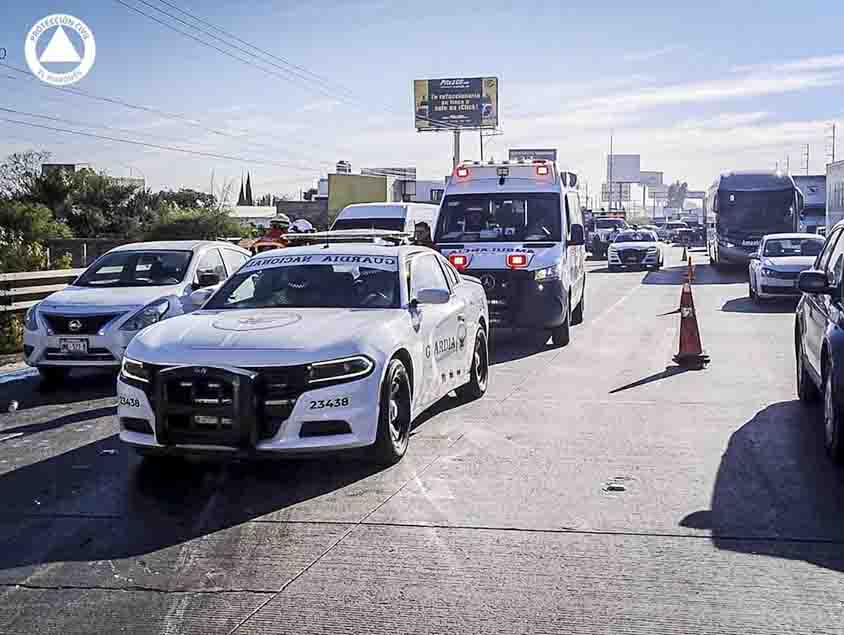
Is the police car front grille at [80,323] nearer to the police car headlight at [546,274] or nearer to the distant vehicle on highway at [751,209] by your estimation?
the police car headlight at [546,274]

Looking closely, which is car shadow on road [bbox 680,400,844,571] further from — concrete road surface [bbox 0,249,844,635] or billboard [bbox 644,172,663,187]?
billboard [bbox 644,172,663,187]

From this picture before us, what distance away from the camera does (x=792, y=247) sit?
2283cm

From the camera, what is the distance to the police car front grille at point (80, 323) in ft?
37.5

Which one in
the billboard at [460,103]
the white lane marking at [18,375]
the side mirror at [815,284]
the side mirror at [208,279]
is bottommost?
the white lane marking at [18,375]

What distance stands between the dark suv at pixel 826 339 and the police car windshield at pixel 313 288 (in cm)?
326

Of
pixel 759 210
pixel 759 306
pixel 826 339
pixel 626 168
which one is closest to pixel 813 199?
pixel 759 210

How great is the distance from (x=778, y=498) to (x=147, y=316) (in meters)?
7.27

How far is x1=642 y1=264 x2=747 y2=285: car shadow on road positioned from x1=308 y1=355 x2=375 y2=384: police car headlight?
76.4 feet

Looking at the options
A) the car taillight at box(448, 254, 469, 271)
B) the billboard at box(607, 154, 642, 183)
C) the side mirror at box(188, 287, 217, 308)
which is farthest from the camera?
the billboard at box(607, 154, 642, 183)

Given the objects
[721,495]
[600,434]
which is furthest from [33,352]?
[721,495]

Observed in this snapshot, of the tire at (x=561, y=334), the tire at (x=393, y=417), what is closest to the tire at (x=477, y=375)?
the tire at (x=393, y=417)

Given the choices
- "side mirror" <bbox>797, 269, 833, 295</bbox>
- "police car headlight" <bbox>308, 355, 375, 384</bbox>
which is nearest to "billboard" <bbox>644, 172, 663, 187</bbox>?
"side mirror" <bbox>797, 269, 833, 295</bbox>

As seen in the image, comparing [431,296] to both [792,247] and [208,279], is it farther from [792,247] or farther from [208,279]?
[792,247]

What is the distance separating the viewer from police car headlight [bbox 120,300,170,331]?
37.6 feet
